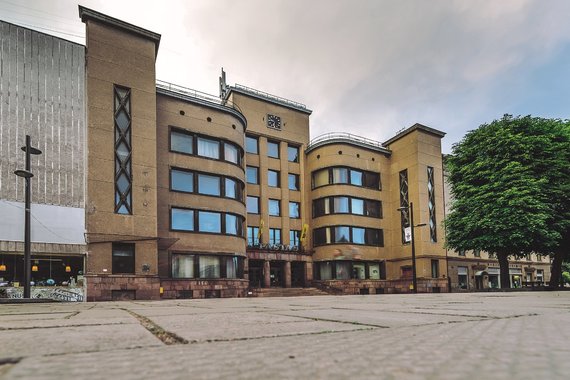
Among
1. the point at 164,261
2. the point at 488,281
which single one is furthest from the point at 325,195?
the point at 488,281

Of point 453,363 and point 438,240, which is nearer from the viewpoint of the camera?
point 453,363

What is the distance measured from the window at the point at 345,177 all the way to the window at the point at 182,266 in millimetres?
16504

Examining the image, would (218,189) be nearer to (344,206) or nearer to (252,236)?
(252,236)

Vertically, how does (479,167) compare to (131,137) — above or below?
below

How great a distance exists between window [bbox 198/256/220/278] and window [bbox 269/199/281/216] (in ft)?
33.8

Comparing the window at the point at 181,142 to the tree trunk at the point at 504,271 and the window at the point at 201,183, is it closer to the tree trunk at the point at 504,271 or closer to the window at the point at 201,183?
the window at the point at 201,183

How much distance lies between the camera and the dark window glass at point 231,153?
108 ft

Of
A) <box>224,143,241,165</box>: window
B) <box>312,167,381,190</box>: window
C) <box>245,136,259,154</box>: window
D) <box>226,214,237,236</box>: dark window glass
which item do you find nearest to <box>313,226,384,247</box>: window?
<box>312,167,381,190</box>: window

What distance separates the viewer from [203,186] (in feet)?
102

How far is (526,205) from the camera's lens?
2706 centimetres

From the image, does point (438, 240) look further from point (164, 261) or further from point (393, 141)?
point (164, 261)

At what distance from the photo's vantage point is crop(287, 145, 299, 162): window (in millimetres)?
42072

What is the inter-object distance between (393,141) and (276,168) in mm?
13270

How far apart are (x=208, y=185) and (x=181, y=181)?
194 centimetres
